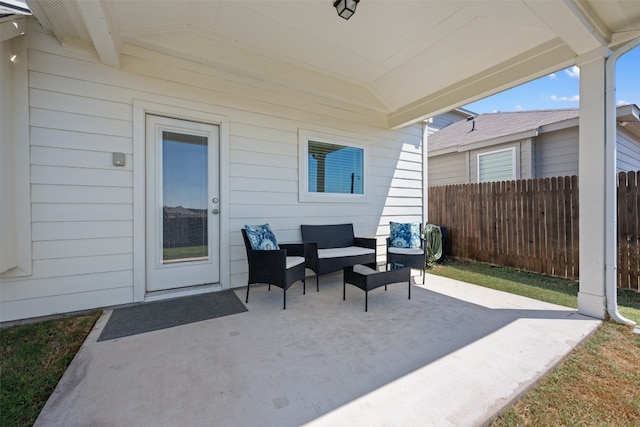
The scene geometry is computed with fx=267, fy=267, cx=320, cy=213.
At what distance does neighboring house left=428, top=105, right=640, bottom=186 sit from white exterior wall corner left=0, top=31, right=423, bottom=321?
6145mm

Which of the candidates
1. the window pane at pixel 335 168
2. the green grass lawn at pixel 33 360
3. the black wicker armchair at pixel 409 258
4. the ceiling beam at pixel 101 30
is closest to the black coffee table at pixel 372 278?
the black wicker armchair at pixel 409 258

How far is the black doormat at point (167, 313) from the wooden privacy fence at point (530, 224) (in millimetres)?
4952

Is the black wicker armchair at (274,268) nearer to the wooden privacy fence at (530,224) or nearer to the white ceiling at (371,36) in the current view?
the white ceiling at (371,36)

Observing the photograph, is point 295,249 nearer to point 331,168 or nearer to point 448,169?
point 331,168

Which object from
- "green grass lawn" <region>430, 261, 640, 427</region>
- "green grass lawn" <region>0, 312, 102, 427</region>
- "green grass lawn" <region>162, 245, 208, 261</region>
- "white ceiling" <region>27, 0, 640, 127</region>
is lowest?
"green grass lawn" <region>430, 261, 640, 427</region>

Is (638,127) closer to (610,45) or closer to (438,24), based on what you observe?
(610,45)

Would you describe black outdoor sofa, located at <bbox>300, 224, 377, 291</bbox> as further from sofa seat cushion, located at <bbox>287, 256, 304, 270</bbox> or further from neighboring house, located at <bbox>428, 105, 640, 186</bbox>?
neighboring house, located at <bbox>428, 105, 640, 186</bbox>

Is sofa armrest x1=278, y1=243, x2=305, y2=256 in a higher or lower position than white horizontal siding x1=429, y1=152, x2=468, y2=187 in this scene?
lower

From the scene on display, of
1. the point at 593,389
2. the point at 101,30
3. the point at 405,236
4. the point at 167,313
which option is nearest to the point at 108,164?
the point at 101,30

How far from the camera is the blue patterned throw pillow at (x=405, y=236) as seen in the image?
4492mm

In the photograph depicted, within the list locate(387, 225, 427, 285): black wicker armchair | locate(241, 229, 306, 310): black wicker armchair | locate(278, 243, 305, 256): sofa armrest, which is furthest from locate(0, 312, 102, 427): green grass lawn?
locate(387, 225, 427, 285): black wicker armchair

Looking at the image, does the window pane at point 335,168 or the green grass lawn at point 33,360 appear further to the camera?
the window pane at point 335,168

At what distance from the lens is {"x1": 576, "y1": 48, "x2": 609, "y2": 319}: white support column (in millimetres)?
2752

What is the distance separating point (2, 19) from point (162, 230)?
7.77ft
